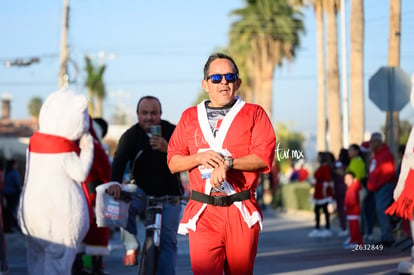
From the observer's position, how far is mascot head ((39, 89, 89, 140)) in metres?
7.48

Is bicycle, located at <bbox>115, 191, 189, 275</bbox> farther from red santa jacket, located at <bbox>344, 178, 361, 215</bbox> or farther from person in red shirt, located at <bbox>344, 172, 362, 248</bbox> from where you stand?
red santa jacket, located at <bbox>344, 178, 361, 215</bbox>

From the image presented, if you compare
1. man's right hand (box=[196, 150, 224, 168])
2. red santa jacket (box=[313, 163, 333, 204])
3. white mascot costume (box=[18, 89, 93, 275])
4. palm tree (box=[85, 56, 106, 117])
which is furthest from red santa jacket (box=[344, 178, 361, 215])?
palm tree (box=[85, 56, 106, 117])

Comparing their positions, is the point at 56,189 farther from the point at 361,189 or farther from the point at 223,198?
the point at 361,189

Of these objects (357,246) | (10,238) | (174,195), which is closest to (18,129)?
(10,238)

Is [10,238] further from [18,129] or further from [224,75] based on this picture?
[18,129]

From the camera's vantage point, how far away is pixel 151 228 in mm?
8594

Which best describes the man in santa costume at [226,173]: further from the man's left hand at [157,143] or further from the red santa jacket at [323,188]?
the red santa jacket at [323,188]

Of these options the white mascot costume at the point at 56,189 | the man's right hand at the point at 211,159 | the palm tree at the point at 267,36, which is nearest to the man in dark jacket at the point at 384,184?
the white mascot costume at the point at 56,189

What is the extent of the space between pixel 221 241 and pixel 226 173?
1.45 feet

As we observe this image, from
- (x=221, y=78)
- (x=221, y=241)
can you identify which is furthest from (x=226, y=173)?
(x=221, y=78)

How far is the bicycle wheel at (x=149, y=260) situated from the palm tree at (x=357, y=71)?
20452mm

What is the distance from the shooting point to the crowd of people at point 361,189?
16516 millimetres

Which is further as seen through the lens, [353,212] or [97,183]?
[353,212]

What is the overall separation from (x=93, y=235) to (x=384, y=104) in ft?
33.2
